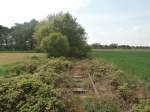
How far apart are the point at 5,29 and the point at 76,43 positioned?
56.2m

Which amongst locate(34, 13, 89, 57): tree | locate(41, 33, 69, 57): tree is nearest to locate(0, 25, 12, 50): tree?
locate(34, 13, 89, 57): tree

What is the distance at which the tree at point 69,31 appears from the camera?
47.8 metres

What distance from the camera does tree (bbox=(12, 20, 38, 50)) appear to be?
90000 mm

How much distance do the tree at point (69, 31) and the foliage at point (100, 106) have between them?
122ft

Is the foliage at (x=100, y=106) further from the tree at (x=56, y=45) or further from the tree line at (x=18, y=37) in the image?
the tree line at (x=18, y=37)

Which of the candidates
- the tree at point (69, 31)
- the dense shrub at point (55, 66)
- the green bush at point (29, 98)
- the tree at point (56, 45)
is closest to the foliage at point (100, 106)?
the green bush at point (29, 98)

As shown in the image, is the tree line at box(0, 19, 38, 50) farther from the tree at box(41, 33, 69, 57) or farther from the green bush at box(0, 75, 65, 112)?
the green bush at box(0, 75, 65, 112)

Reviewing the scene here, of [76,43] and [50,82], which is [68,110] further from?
[76,43]

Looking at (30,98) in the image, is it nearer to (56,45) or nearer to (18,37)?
(56,45)

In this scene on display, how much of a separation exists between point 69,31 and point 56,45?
6117 millimetres

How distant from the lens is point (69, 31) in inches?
1890

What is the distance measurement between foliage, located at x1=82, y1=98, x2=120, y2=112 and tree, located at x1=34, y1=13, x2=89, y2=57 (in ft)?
122

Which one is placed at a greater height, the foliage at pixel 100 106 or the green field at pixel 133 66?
the foliage at pixel 100 106

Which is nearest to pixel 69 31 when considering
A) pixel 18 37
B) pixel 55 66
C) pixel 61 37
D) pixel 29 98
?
pixel 61 37
